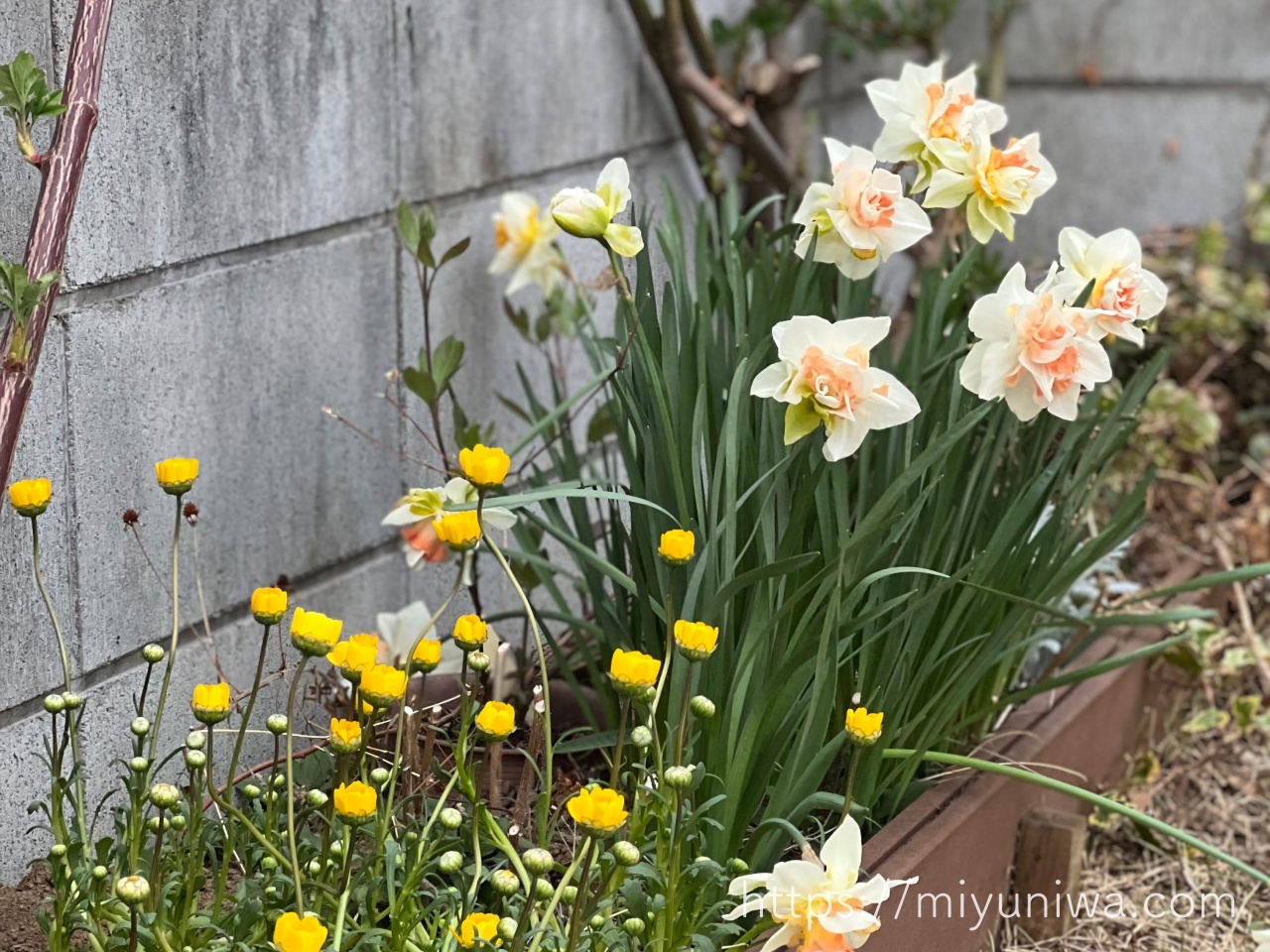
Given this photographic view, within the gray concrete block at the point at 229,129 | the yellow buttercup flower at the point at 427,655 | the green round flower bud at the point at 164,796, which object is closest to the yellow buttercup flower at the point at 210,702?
the green round flower bud at the point at 164,796

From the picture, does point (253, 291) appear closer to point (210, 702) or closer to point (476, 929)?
point (210, 702)

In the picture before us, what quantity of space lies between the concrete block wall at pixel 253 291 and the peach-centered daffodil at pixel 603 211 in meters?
0.45

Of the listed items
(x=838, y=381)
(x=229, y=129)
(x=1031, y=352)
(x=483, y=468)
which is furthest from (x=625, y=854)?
(x=229, y=129)

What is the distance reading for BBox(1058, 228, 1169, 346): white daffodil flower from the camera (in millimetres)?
1324

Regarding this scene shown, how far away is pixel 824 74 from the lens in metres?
3.14

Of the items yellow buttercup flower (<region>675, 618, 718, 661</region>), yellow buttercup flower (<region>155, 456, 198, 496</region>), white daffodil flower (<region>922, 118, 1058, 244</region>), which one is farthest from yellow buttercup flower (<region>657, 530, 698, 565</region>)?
white daffodil flower (<region>922, 118, 1058, 244</region>)

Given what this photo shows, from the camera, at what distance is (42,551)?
136 centimetres

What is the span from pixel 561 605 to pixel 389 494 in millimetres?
370

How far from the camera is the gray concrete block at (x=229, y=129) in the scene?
1395mm

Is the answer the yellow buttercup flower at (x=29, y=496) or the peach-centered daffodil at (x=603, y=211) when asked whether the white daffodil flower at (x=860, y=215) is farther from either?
the yellow buttercup flower at (x=29, y=496)

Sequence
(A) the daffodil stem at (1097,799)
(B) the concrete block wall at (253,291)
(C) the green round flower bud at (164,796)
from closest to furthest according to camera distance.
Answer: (C) the green round flower bud at (164,796) < (A) the daffodil stem at (1097,799) < (B) the concrete block wall at (253,291)

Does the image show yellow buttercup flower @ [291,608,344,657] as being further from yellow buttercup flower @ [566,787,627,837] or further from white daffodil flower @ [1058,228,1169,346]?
white daffodil flower @ [1058,228,1169,346]

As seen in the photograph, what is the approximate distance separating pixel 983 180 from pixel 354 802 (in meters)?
0.86

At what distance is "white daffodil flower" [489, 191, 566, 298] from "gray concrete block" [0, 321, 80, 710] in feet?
2.35
